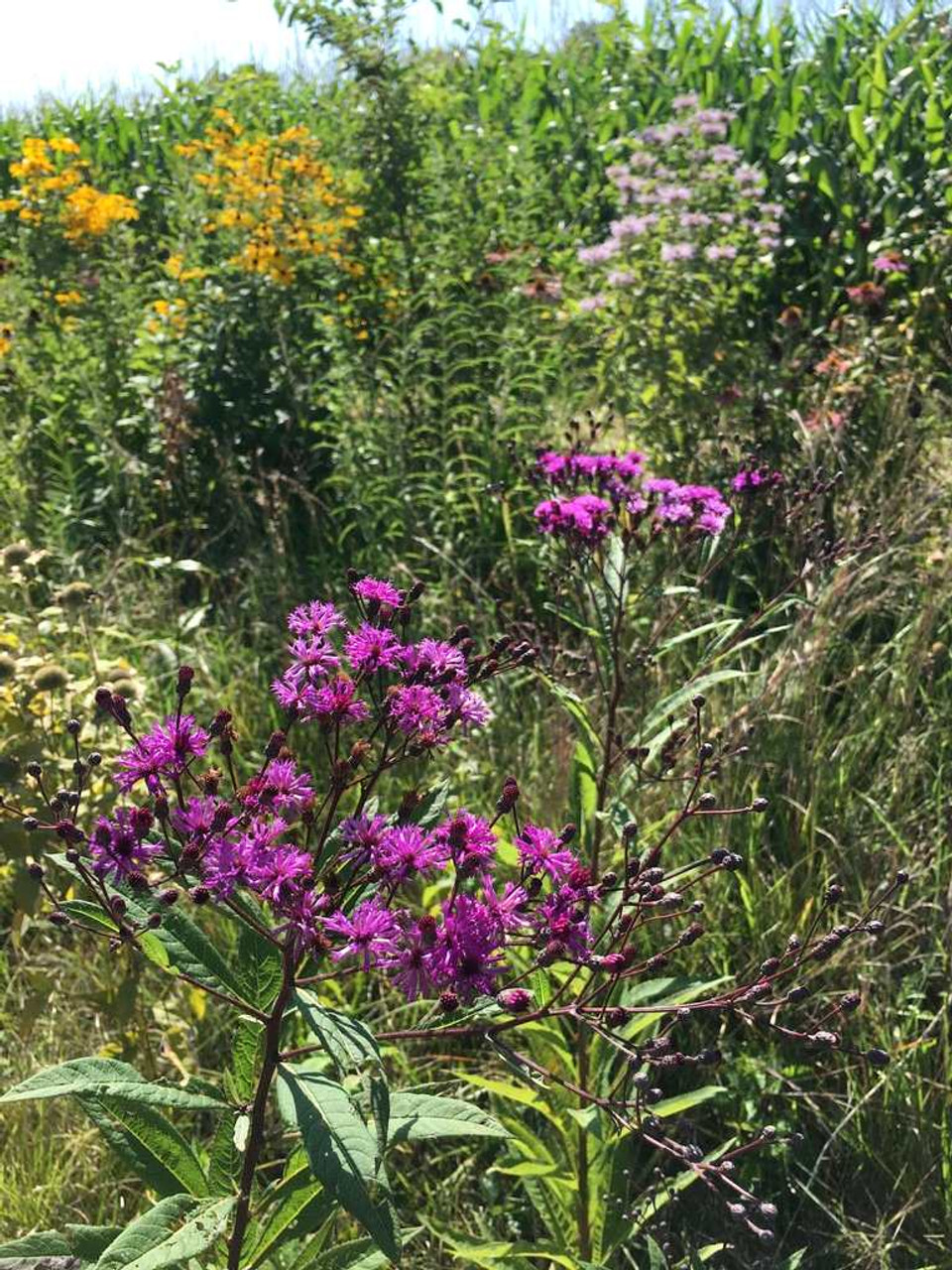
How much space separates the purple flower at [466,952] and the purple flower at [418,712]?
0.26 m

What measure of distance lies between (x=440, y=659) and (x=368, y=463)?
10.2 feet

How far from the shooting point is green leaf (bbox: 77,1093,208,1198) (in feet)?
5.69

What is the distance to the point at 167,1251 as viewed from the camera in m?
1.49

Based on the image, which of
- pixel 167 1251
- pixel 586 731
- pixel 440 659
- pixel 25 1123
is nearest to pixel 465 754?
pixel 586 731

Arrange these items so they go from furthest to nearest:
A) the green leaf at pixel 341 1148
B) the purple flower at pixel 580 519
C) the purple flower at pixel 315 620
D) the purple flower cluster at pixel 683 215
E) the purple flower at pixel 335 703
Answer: the purple flower cluster at pixel 683 215 → the purple flower at pixel 580 519 → the purple flower at pixel 315 620 → the purple flower at pixel 335 703 → the green leaf at pixel 341 1148

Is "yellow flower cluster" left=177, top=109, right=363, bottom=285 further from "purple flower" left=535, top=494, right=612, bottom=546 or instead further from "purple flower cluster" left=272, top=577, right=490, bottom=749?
"purple flower cluster" left=272, top=577, right=490, bottom=749

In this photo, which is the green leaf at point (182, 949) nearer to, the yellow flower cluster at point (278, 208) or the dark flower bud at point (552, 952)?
the dark flower bud at point (552, 952)

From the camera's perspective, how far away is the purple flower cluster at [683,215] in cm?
523

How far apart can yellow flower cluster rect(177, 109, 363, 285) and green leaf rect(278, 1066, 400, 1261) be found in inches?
171

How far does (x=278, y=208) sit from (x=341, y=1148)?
4758 millimetres

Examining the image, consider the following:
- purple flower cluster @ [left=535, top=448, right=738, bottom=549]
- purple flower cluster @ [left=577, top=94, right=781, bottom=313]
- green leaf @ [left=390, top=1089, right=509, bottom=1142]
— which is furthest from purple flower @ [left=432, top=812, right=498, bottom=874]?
purple flower cluster @ [left=577, top=94, right=781, bottom=313]

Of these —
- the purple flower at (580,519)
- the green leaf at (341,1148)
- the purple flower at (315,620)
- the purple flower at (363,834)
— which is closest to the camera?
the green leaf at (341,1148)

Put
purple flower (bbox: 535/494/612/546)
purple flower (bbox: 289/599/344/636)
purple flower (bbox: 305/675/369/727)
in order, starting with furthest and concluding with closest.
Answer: purple flower (bbox: 535/494/612/546)
purple flower (bbox: 289/599/344/636)
purple flower (bbox: 305/675/369/727)

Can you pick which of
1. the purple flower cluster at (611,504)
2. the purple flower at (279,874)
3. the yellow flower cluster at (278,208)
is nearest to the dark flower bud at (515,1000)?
the purple flower at (279,874)
